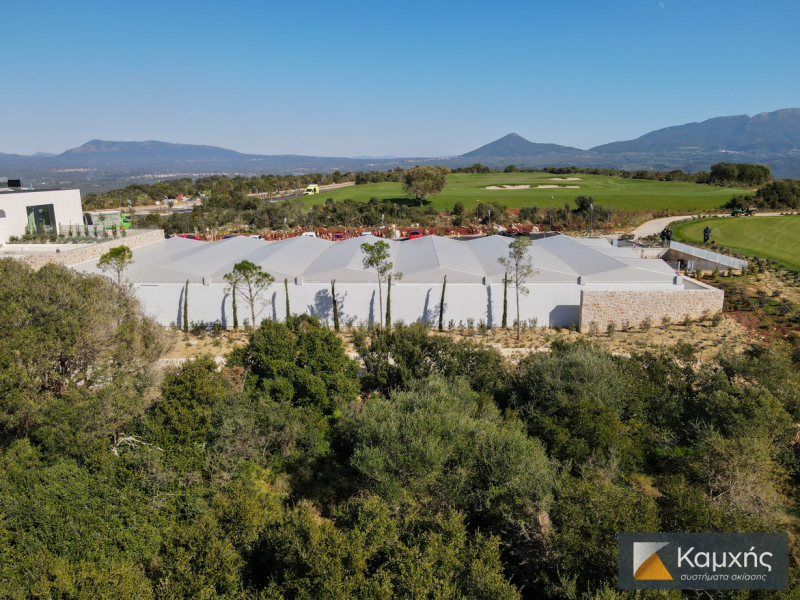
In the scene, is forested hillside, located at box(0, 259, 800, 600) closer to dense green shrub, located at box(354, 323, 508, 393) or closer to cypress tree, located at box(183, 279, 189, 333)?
dense green shrub, located at box(354, 323, 508, 393)

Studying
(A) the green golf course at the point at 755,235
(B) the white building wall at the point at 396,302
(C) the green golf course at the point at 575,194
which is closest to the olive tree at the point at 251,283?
(B) the white building wall at the point at 396,302

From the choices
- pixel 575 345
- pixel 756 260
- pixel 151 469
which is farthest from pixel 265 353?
pixel 756 260

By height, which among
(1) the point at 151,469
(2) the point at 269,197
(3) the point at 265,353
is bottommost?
(1) the point at 151,469

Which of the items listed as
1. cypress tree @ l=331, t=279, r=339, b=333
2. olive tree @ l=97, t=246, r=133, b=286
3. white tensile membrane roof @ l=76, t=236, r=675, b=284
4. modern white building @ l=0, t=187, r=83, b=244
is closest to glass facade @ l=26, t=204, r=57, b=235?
modern white building @ l=0, t=187, r=83, b=244

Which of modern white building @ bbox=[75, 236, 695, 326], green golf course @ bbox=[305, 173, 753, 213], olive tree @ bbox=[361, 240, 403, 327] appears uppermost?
green golf course @ bbox=[305, 173, 753, 213]

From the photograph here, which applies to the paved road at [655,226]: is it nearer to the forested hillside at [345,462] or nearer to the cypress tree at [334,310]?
the cypress tree at [334,310]

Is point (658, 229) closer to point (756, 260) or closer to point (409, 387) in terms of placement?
point (756, 260)
